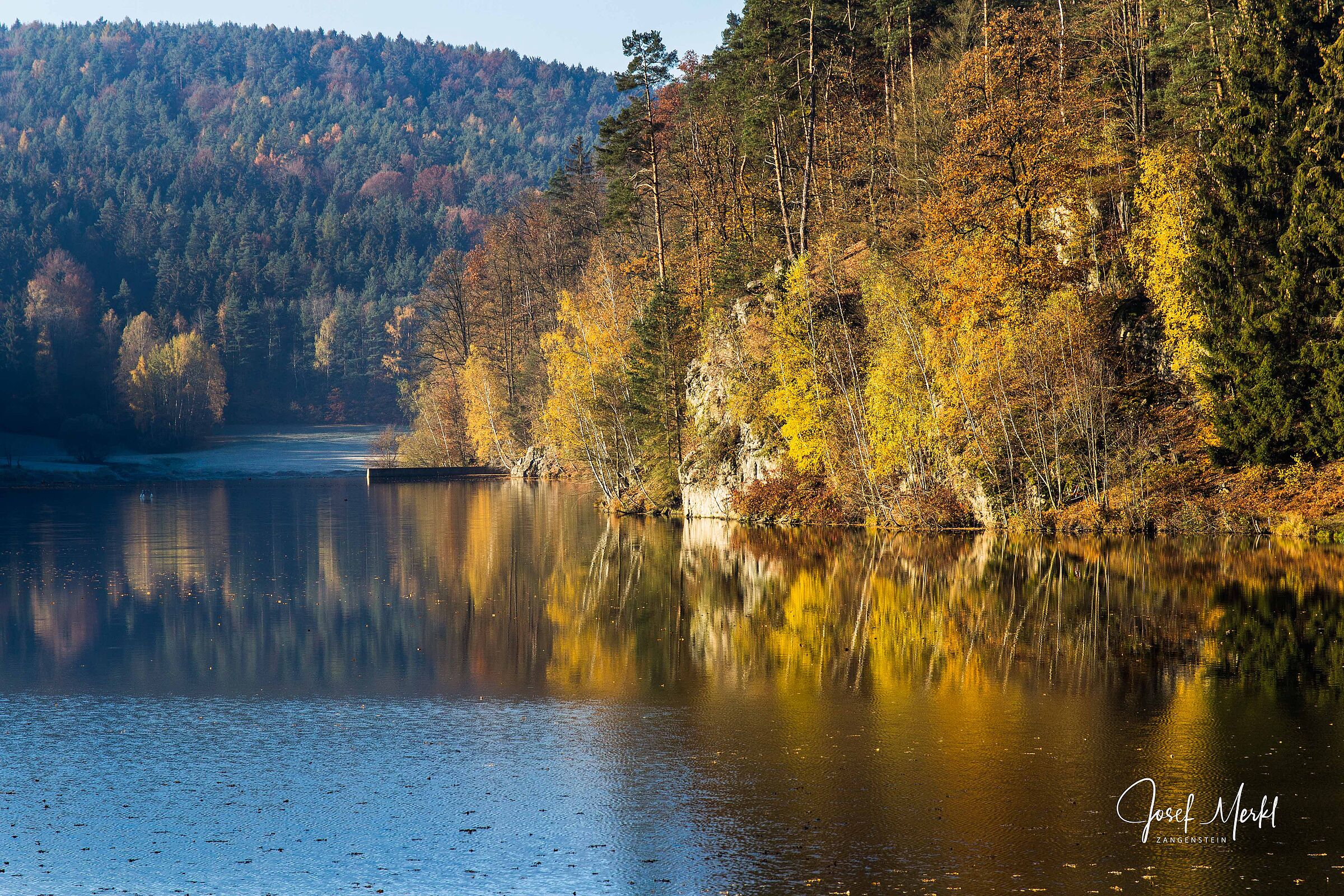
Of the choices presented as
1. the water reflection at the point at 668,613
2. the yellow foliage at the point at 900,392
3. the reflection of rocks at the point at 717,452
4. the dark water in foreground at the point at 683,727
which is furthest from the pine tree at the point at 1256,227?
the reflection of rocks at the point at 717,452

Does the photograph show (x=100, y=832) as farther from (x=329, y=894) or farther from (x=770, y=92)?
(x=770, y=92)

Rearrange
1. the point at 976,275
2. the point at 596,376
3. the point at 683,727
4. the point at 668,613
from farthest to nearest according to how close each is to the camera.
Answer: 1. the point at 596,376
2. the point at 976,275
3. the point at 668,613
4. the point at 683,727

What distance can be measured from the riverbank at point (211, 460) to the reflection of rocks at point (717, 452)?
62307 millimetres

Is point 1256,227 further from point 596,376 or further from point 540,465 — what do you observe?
point 540,465

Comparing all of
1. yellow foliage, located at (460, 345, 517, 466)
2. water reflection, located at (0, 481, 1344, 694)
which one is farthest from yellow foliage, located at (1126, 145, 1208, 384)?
yellow foliage, located at (460, 345, 517, 466)

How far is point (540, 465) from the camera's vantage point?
91.4 m

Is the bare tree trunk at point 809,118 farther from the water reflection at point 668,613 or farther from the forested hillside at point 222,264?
the forested hillside at point 222,264

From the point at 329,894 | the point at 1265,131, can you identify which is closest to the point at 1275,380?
the point at 1265,131

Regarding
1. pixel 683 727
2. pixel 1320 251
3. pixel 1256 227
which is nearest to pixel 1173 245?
pixel 1256 227

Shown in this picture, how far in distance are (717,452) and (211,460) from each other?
74.0 meters

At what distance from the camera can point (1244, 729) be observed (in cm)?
1520

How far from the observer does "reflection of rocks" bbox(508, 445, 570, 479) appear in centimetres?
9006

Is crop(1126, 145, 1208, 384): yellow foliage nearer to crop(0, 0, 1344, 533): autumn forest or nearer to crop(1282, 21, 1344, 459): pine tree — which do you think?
crop(0, 0, 1344, 533): autumn forest

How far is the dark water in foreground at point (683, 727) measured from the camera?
1110 centimetres
